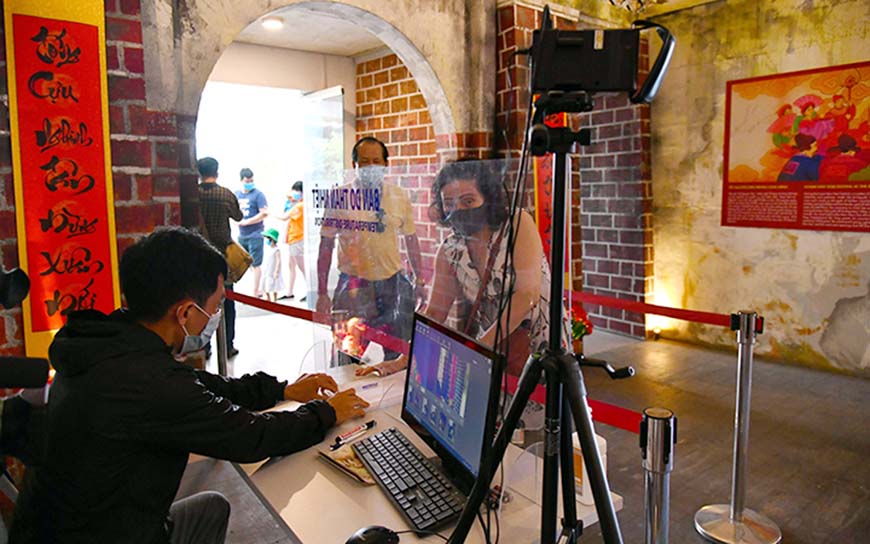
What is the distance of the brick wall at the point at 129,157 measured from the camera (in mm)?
1951

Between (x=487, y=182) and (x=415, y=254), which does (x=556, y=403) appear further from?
(x=415, y=254)

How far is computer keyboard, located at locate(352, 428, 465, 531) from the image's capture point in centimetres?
125

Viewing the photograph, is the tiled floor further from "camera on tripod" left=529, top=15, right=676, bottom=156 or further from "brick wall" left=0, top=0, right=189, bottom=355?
"camera on tripod" left=529, top=15, right=676, bottom=156

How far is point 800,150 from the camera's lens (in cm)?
399

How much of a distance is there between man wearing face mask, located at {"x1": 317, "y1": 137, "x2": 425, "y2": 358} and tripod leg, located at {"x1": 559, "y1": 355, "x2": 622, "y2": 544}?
140 centimetres

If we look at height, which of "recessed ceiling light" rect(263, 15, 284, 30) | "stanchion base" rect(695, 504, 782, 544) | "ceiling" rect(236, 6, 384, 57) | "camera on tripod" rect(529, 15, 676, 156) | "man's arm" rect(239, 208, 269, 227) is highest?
"ceiling" rect(236, 6, 384, 57)

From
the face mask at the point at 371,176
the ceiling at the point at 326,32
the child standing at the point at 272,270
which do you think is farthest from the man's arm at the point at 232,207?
the child standing at the point at 272,270

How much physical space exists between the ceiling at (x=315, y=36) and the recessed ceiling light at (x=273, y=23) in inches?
1.3

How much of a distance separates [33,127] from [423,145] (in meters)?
3.28

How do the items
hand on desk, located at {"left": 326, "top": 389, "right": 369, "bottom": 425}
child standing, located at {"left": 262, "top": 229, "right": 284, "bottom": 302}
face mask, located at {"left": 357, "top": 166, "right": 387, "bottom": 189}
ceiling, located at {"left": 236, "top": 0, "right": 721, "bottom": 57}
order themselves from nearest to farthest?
hand on desk, located at {"left": 326, "top": 389, "right": 369, "bottom": 425} < face mask, located at {"left": 357, "top": 166, "right": 387, "bottom": 189} < ceiling, located at {"left": 236, "top": 0, "right": 721, "bottom": 57} < child standing, located at {"left": 262, "top": 229, "right": 284, "bottom": 302}

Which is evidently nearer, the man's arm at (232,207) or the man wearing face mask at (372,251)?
the man wearing face mask at (372,251)

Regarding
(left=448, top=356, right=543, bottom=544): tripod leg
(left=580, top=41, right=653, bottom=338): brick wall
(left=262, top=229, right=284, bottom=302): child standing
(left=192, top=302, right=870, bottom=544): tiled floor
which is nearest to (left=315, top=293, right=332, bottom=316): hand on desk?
Result: (left=192, top=302, right=870, bottom=544): tiled floor

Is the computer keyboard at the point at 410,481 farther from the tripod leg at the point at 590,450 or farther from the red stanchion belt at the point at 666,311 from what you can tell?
the red stanchion belt at the point at 666,311

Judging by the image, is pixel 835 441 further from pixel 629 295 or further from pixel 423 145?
pixel 423 145
